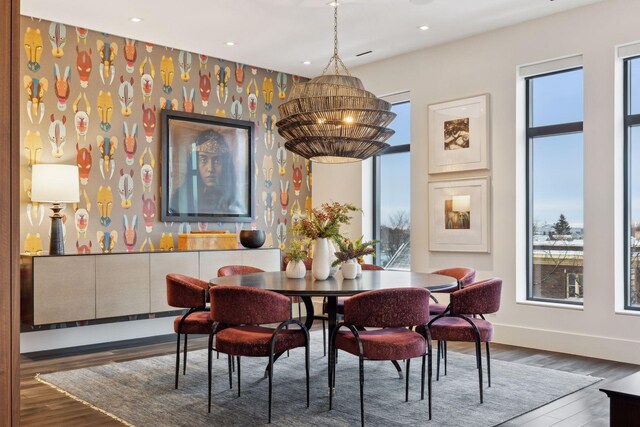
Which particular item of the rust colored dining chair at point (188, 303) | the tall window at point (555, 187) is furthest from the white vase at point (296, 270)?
the tall window at point (555, 187)

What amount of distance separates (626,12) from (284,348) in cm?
412

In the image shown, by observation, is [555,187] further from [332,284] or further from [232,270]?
[232,270]

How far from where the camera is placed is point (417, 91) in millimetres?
6754

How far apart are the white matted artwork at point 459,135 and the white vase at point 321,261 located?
2460 mm

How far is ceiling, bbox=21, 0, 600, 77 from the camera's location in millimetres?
5262

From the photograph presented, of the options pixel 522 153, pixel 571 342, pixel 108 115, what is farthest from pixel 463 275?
pixel 108 115

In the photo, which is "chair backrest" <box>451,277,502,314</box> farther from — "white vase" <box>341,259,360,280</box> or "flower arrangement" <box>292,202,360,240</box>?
"flower arrangement" <box>292,202,360,240</box>

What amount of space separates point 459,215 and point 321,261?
244 centimetres

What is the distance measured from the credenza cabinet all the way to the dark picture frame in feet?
2.31

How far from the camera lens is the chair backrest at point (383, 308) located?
3.37 m

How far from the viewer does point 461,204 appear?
6.27 meters

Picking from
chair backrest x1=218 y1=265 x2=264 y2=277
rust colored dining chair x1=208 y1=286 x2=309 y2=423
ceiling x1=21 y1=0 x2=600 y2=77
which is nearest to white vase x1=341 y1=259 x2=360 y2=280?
rust colored dining chair x1=208 y1=286 x2=309 y2=423

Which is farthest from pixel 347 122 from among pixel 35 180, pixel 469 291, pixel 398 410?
pixel 35 180

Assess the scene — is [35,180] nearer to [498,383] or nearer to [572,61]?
[498,383]
